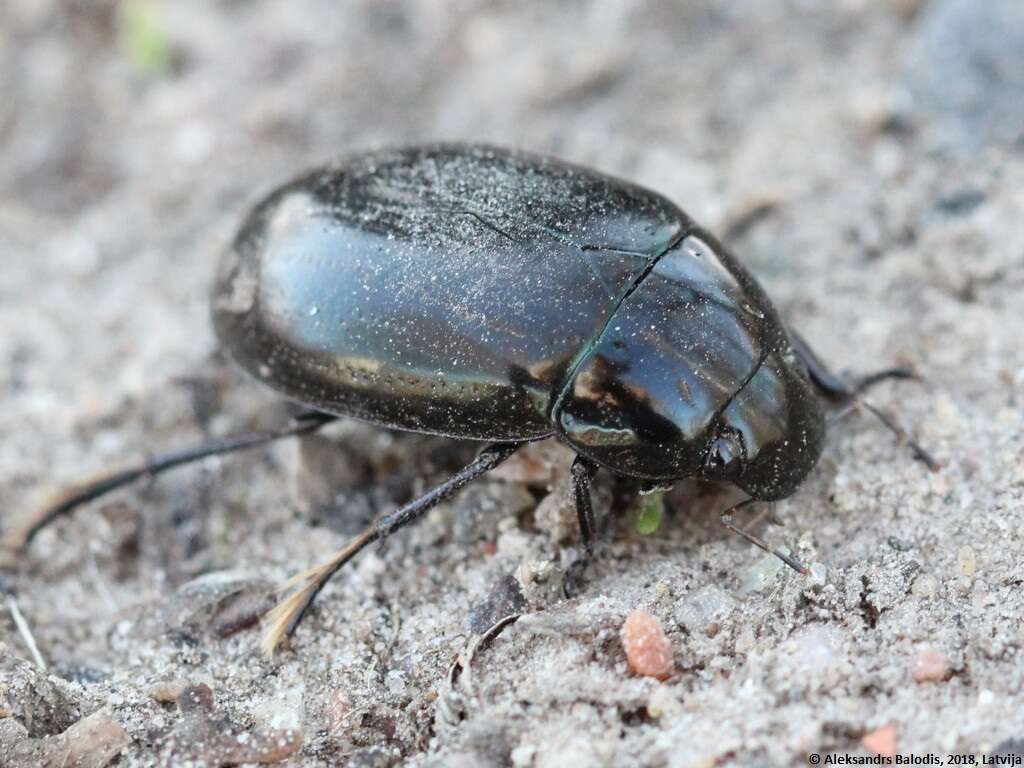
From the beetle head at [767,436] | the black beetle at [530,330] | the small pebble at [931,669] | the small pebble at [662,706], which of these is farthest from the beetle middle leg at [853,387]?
the small pebble at [662,706]

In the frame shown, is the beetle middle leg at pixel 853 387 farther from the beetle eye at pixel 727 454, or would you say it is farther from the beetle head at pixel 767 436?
the beetle eye at pixel 727 454

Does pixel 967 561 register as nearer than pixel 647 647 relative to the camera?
No

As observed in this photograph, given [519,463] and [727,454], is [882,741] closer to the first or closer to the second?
[727,454]

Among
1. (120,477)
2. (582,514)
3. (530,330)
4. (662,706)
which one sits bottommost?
(662,706)

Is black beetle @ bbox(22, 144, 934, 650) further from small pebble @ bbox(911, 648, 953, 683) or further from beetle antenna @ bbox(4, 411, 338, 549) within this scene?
small pebble @ bbox(911, 648, 953, 683)

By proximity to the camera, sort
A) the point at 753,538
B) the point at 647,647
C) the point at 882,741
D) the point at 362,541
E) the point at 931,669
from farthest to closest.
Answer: the point at 362,541, the point at 753,538, the point at 647,647, the point at 931,669, the point at 882,741

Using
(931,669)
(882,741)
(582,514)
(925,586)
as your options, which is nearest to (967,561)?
(925,586)

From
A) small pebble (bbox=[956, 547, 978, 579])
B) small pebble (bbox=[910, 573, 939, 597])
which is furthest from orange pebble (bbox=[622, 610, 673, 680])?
small pebble (bbox=[956, 547, 978, 579])
